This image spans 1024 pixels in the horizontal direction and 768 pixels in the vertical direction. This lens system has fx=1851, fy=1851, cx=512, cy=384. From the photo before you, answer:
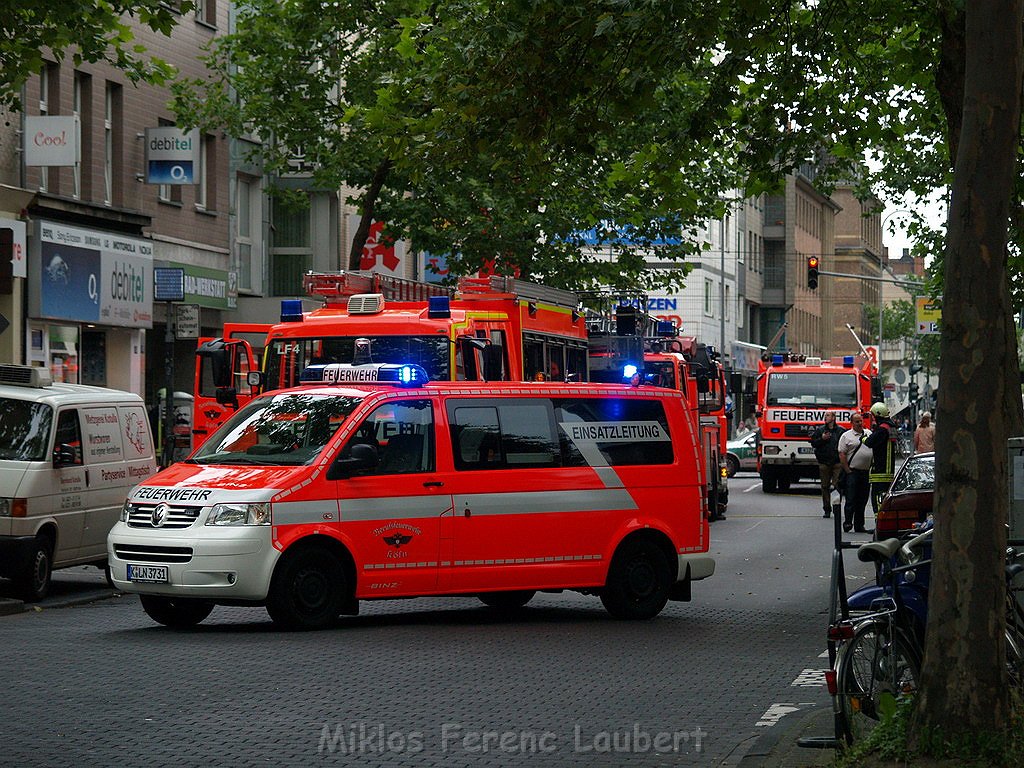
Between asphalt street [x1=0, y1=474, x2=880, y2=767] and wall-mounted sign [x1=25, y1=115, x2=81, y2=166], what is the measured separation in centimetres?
1297

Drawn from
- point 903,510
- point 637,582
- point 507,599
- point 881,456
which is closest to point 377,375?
point 507,599

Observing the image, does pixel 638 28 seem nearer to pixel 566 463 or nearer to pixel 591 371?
pixel 566 463

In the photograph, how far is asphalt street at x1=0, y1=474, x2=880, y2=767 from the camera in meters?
9.02

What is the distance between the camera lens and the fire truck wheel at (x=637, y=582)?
15656mm

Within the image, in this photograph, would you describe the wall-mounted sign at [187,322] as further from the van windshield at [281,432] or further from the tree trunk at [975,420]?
the tree trunk at [975,420]

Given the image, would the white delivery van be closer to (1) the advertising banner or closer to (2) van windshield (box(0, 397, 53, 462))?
(2) van windshield (box(0, 397, 53, 462))

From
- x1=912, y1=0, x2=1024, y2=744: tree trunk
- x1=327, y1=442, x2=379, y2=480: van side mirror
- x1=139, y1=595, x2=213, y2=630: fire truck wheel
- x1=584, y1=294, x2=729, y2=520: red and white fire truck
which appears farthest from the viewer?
x1=584, y1=294, x2=729, y2=520: red and white fire truck

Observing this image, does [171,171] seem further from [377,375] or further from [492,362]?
[377,375]

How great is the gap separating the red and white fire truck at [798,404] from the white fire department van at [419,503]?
76.7 feet

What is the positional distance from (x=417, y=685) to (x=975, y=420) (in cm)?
457

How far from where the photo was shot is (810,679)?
11953 mm

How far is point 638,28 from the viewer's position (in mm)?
12461

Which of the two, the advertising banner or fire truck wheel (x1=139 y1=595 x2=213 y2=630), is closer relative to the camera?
fire truck wheel (x1=139 y1=595 x2=213 y2=630)

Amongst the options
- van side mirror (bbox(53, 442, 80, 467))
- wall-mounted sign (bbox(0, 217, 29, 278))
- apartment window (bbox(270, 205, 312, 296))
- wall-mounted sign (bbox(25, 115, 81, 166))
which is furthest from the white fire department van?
apartment window (bbox(270, 205, 312, 296))
